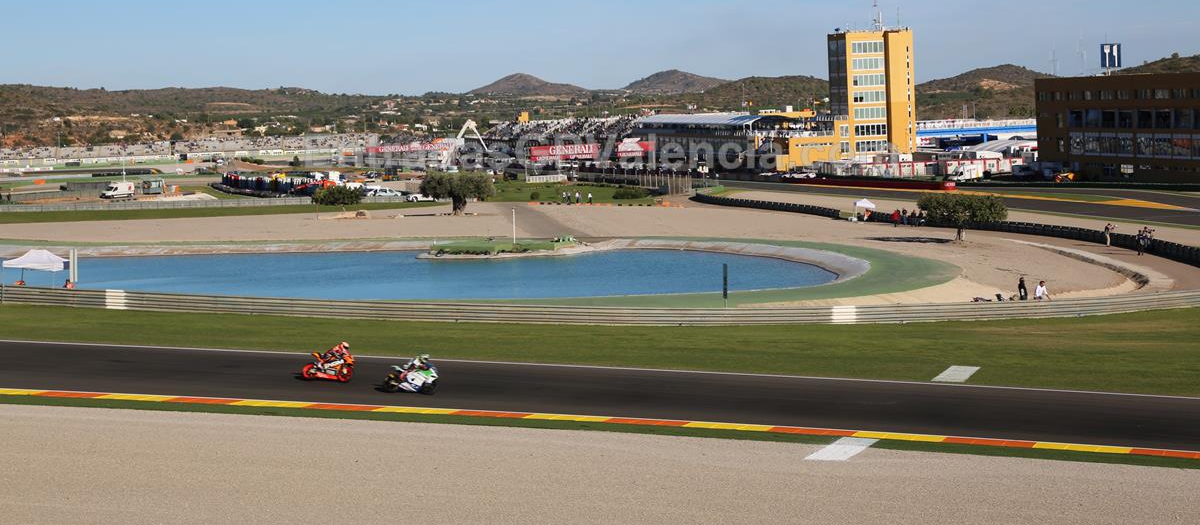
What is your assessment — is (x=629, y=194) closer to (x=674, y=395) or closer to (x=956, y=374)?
(x=956, y=374)

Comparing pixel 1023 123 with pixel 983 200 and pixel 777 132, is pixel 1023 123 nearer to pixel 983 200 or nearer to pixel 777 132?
pixel 777 132

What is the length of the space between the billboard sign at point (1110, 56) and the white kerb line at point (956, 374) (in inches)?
4007

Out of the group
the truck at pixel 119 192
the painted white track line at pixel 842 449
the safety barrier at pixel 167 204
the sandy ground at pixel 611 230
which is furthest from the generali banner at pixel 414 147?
the painted white track line at pixel 842 449

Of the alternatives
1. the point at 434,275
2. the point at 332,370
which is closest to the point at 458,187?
the point at 434,275

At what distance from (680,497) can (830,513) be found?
2.36 meters

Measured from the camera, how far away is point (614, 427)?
23.8m

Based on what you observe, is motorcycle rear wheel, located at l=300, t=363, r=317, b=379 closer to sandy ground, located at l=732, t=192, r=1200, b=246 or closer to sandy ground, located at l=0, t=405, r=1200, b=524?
sandy ground, located at l=0, t=405, r=1200, b=524

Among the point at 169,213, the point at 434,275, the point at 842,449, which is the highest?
the point at 169,213

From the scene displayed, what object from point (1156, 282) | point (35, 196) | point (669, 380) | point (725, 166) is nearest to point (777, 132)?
point (725, 166)

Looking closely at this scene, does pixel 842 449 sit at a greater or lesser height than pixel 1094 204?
lesser

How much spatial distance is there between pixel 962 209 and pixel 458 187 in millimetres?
42350

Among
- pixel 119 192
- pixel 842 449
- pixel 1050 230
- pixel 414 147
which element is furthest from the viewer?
pixel 414 147

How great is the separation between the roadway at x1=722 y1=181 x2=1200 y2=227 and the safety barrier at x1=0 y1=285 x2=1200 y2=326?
37.0m

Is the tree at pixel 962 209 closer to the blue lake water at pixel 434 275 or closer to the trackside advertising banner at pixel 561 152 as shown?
the blue lake water at pixel 434 275
